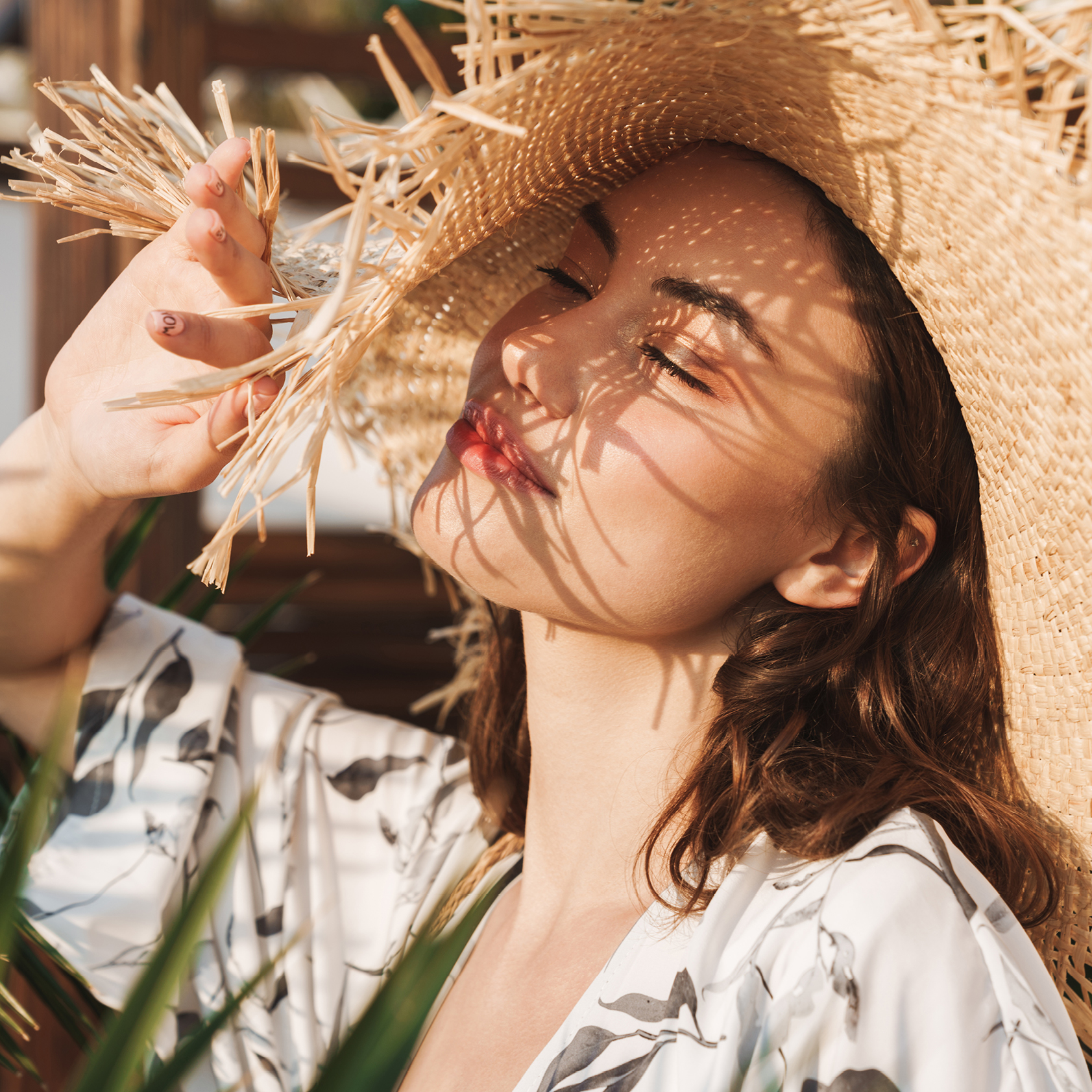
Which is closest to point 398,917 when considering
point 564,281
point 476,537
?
point 476,537

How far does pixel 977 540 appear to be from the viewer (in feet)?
3.17

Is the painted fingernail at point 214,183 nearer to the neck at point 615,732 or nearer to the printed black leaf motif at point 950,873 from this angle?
the neck at point 615,732

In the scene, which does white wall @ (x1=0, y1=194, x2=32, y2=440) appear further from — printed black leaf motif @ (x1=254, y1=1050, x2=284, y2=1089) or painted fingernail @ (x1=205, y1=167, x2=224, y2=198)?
painted fingernail @ (x1=205, y1=167, x2=224, y2=198)

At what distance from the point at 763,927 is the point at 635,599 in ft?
0.94

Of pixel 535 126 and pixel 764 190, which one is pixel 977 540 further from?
pixel 535 126

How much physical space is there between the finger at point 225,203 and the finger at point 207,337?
0.06m

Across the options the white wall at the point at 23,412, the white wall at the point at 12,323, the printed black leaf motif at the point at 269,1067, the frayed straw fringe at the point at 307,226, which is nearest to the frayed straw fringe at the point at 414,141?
the frayed straw fringe at the point at 307,226

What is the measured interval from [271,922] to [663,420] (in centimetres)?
77

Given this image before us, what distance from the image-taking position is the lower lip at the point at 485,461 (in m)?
0.87

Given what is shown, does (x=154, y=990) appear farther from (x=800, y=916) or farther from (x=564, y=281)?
(x=564, y=281)

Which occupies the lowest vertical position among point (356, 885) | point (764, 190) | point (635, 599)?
point (356, 885)

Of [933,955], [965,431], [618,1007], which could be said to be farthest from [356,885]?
[965,431]

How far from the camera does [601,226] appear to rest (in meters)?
0.94

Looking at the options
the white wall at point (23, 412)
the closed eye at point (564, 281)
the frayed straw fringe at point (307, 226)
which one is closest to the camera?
the frayed straw fringe at point (307, 226)
